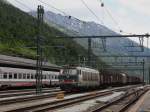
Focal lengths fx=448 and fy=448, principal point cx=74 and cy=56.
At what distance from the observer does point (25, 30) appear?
13200 cm

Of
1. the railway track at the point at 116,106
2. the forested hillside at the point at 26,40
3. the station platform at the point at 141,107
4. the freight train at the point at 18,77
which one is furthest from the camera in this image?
the forested hillside at the point at 26,40

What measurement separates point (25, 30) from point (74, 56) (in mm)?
22605

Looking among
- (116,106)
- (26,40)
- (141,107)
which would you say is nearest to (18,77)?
(116,106)

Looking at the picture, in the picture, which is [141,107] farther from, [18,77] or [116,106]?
[18,77]

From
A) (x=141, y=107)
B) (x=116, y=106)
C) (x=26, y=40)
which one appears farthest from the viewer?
(x=26, y=40)

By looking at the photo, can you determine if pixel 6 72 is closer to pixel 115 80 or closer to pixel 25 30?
pixel 115 80

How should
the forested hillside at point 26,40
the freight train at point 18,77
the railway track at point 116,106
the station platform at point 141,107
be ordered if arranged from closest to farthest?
the railway track at point 116,106
the station platform at point 141,107
the freight train at point 18,77
the forested hillside at point 26,40

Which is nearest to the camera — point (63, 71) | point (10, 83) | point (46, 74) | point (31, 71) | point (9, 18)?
point (63, 71)

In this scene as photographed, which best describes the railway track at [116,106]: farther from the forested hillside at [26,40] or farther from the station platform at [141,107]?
the forested hillside at [26,40]

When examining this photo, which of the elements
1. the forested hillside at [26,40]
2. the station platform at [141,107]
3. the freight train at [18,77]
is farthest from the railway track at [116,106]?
the forested hillside at [26,40]

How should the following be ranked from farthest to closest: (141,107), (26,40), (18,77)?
1. (26,40)
2. (18,77)
3. (141,107)

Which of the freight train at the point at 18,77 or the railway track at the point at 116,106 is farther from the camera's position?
the freight train at the point at 18,77

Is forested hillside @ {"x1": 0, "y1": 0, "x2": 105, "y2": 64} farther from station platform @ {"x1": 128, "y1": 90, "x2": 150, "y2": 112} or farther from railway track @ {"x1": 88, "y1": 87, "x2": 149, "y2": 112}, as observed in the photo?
station platform @ {"x1": 128, "y1": 90, "x2": 150, "y2": 112}

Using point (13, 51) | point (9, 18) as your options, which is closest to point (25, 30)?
point (9, 18)
